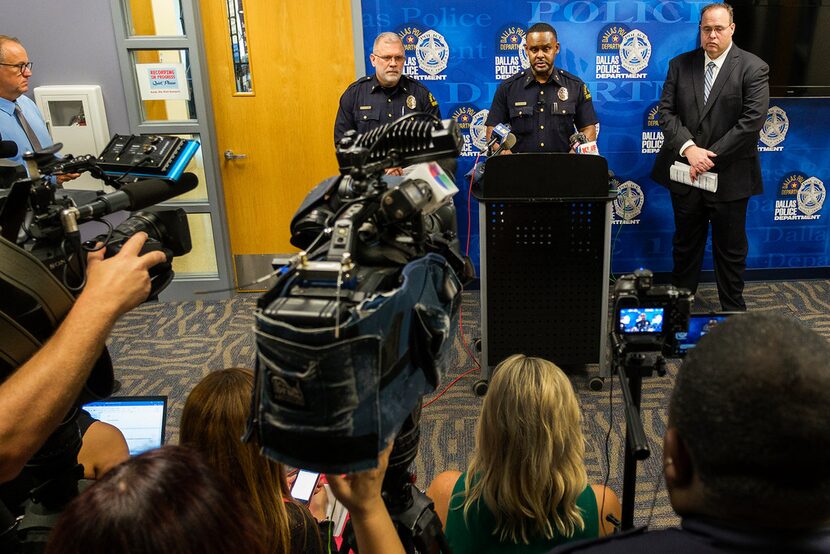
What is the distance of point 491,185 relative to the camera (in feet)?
10.0

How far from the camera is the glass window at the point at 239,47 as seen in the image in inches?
168

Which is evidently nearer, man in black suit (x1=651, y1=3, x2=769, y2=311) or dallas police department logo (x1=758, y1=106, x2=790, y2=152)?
man in black suit (x1=651, y1=3, x2=769, y2=311)

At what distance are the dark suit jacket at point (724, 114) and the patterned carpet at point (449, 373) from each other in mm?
903

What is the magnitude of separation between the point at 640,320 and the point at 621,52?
11.3ft

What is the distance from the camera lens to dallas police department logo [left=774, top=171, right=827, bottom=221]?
179 inches

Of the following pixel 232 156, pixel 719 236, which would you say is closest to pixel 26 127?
pixel 232 156

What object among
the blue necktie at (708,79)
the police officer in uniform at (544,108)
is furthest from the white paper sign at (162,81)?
the blue necktie at (708,79)

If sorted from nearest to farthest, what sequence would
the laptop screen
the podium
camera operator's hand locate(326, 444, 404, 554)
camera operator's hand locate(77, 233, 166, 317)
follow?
camera operator's hand locate(326, 444, 404, 554)
camera operator's hand locate(77, 233, 166, 317)
the laptop screen
the podium

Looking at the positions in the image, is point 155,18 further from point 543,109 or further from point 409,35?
point 543,109

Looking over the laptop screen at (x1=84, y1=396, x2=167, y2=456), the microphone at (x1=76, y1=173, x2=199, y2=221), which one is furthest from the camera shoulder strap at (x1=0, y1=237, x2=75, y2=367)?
the laptop screen at (x1=84, y1=396, x2=167, y2=456)

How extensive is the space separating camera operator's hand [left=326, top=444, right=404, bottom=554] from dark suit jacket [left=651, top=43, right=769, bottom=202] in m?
3.50

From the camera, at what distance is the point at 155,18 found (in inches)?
166

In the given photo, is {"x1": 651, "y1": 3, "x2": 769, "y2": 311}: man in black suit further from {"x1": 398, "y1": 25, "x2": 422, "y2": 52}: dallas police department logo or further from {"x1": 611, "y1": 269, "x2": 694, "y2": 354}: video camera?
{"x1": 611, "y1": 269, "x2": 694, "y2": 354}: video camera

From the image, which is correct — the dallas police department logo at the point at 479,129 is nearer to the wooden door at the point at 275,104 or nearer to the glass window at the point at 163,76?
the wooden door at the point at 275,104
